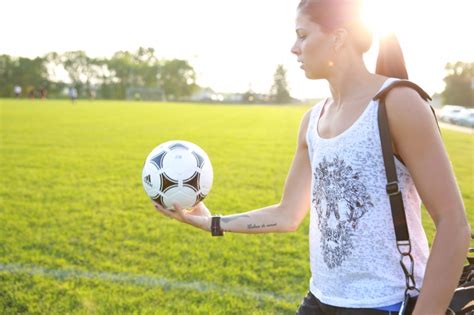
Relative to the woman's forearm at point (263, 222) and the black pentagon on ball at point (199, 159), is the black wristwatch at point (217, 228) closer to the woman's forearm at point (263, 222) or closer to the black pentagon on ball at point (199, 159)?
the woman's forearm at point (263, 222)

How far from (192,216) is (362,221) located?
95 cm

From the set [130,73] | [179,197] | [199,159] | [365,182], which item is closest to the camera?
[365,182]

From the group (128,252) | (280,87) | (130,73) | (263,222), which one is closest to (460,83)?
(280,87)

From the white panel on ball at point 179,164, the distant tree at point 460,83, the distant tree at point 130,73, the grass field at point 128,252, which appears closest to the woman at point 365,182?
the white panel on ball at point 179,164

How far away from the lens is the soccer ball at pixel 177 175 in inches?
98.5

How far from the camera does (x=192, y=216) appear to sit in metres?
2.36

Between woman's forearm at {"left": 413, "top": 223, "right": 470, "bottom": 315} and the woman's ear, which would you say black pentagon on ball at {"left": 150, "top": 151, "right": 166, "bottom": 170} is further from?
woman's forearm at {"left": 413, "top": 223, "right": 470, "bottom": 315}

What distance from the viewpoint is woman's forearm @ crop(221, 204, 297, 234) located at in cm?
223

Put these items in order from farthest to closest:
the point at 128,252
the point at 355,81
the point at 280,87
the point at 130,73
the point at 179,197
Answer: the point at 280,87 → the point at 130,73 → the point at 128,252 → the point at 179,197 → the point at 355,81

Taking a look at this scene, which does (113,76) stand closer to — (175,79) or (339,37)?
(175,79)

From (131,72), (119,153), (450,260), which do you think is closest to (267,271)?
(450,260)

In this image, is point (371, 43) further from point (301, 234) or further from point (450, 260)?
point (301, 234)

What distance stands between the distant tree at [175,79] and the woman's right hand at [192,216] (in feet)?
339

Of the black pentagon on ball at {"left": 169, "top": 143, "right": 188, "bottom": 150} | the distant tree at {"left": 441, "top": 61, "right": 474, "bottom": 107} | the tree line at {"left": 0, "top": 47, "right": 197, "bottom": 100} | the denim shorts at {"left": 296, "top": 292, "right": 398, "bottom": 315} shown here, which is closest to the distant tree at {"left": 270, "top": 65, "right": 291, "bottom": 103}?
the tree line at {"left": 0, "top": 47, "right": 197, "bottom": 100}
